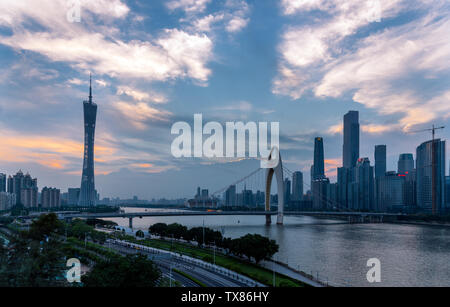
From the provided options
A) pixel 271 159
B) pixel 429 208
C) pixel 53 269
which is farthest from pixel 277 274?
pixel 429 208

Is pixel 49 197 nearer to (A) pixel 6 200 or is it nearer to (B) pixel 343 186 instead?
(A) pixel 6 200

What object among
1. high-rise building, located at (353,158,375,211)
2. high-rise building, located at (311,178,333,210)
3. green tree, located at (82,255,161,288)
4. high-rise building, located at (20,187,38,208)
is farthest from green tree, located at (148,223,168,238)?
high-rise building, located at (311,178,333,210)

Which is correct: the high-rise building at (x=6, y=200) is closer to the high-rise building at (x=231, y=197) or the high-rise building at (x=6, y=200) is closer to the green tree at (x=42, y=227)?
the green tree at (x=42, y=227)

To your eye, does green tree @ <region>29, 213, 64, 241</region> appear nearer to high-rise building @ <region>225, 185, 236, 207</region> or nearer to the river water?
the river water

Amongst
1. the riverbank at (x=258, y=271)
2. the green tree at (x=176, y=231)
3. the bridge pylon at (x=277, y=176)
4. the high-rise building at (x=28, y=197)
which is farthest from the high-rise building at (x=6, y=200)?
the riverbank at (x=258, y=271)
